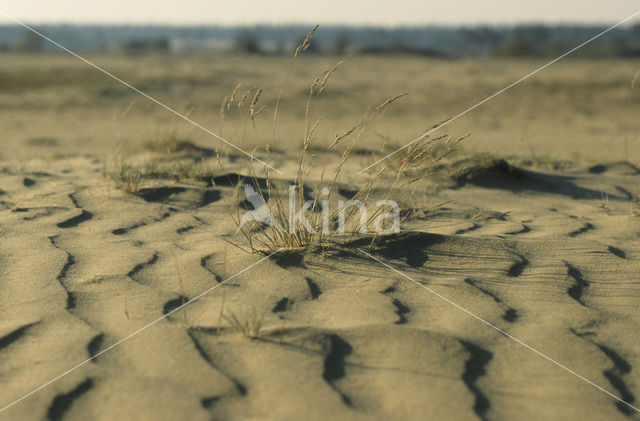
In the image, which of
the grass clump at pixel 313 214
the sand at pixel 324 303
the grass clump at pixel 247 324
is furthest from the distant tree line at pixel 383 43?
the grass clump at pixel 247 324

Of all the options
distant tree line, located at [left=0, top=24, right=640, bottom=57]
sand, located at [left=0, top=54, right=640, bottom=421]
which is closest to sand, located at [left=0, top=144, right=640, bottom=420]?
sand, located at [left=0, top=54, right=640, bottom=421]

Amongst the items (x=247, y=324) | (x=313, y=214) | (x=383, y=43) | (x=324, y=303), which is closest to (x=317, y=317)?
(x=324, y=303)

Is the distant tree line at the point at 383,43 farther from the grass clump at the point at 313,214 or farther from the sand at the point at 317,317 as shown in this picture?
the sand at the point at 317,317

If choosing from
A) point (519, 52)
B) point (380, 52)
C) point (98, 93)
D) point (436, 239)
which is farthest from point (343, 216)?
point (519, 52)

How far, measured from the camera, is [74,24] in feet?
447

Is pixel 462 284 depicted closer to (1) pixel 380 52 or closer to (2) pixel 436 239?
(2) pixel 436 239

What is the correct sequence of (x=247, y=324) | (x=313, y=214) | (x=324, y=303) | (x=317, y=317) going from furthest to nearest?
(x=313, y=214) → (x=324, y=303) → (x=317, y=317) → (x=247, y=324)

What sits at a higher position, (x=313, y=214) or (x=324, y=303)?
(x=313, y=214)

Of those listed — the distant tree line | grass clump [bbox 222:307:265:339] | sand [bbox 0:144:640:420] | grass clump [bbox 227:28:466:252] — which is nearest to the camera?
sand [bbox 0:144:640:420]

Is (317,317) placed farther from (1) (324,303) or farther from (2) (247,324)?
(2) (247,324)

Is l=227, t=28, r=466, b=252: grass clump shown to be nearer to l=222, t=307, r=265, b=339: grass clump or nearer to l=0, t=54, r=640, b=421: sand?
l=0, t=54, r=640, b=421: sand

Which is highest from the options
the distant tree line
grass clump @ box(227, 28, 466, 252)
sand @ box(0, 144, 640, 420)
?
the distant tree line

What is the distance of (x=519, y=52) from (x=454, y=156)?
3245cm

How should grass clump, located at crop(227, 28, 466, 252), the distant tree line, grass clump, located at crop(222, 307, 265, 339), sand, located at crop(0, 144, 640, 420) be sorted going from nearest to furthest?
1. sand, located at crop(0, 144, 640, 420)
2. grass clump, located at crop(222, 307, 265, 339)
3. grass clump, located at crop(227, 28, 466, 252)
4. the distant tree line
